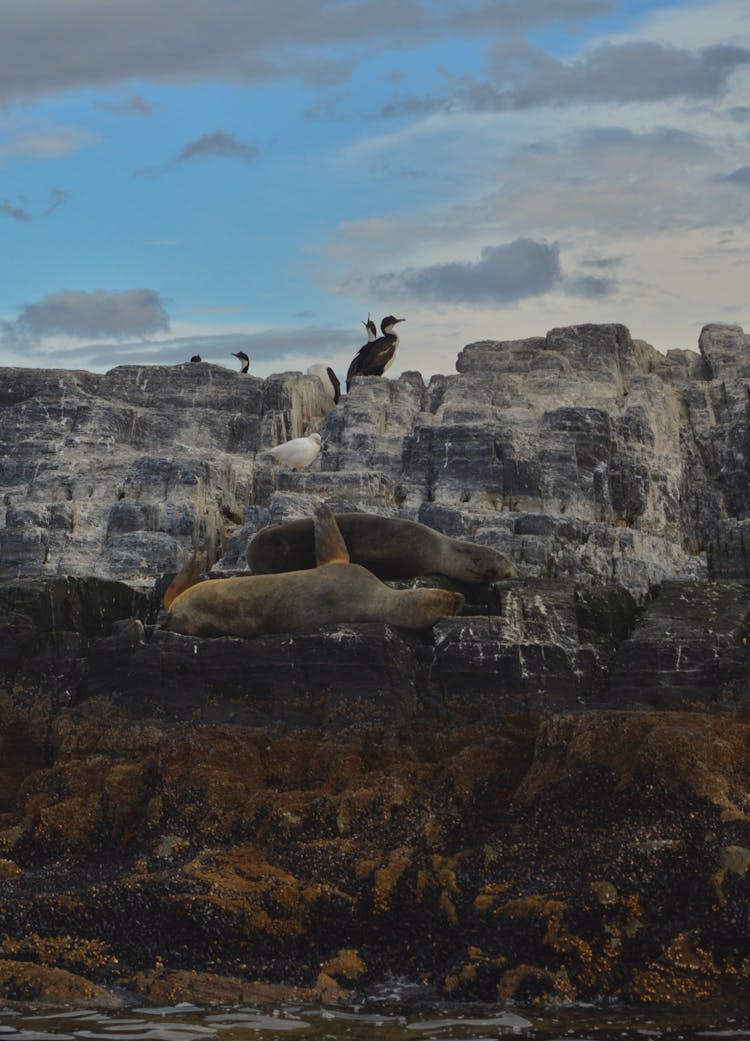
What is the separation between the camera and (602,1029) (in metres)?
7.32

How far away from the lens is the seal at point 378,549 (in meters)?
16.3

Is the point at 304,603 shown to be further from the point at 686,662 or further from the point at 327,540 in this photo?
the point at 686,662

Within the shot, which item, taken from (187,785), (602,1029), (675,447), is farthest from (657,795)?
(675,447)

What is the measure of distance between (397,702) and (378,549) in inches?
151

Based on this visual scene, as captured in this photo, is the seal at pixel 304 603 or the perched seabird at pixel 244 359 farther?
the perched seabird at pixel 244 359

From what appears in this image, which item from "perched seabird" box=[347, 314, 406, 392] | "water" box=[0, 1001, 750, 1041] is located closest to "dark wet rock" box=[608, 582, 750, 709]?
"water" box=[0, 1001, 750, 1041]

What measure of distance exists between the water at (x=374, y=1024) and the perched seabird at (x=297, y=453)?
44.4 ft

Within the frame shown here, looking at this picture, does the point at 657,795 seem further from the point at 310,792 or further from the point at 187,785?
the point at 187,785

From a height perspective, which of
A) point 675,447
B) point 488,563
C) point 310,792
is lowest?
point 310,792

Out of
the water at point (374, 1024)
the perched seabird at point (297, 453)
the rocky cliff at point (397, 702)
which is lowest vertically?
the water at point (374, 1024)

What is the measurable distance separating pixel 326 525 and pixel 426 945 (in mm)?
7865

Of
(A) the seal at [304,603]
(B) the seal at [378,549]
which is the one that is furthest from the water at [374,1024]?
(B) the seal at [378,549]

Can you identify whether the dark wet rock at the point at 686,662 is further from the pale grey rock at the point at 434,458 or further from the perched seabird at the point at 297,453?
the perched seabird at the point at 297,453

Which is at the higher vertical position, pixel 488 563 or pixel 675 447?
pixel 675 447
